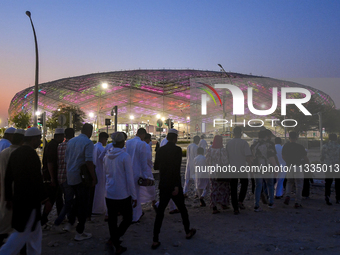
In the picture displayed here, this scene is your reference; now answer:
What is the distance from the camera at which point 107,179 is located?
153 inches

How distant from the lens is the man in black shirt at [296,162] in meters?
6.23

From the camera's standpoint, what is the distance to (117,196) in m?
3.74

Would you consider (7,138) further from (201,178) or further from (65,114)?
(65,114)

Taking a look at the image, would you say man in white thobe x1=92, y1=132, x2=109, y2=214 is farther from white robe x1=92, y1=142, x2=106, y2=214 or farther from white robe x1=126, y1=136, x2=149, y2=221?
white robe x1=126, y1=136, x2=149, y2=221

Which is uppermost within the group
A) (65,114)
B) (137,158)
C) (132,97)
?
(132,97)

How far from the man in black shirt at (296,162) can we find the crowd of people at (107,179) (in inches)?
0.8

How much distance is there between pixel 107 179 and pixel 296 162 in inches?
169

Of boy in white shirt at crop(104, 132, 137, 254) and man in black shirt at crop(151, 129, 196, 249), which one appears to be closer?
boy in white shirt at crop(104, 132, 137, 254)

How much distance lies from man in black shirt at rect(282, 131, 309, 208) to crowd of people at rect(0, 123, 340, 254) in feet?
0.07

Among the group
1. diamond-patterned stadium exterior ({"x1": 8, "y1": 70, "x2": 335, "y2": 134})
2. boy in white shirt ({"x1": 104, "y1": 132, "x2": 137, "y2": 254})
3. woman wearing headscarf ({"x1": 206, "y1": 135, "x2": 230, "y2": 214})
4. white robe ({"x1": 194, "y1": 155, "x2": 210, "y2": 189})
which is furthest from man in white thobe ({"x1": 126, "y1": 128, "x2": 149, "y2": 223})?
diamond-patterned stadium exterior ({"x1": 8, "y1": 70, "x2": 335, "y2": 134})

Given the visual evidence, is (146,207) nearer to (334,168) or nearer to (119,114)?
(334,168)

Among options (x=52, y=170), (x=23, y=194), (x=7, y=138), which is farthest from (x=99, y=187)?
(x=23, y=194)

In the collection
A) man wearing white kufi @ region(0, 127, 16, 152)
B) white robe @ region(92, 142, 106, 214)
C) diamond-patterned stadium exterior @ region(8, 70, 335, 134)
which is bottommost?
white robe @ region(92, 142, 106, 214)

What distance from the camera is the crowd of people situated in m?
2.90
